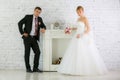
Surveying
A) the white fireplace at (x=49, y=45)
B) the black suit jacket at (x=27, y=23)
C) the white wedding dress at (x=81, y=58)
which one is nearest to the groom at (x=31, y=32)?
the black suit jacket at (x=27, y=23)

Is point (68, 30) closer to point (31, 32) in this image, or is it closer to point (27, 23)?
point (31, 32)

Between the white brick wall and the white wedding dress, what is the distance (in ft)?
3.05

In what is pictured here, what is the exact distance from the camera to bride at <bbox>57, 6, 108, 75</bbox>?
7680mm

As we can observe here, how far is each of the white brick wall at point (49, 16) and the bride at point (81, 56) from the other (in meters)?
0.79

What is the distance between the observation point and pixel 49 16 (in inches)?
350

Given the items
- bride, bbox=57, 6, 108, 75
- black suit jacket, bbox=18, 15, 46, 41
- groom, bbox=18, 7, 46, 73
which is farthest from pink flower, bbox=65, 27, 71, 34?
black suit jacket, bbox=18, 15, 46, 41

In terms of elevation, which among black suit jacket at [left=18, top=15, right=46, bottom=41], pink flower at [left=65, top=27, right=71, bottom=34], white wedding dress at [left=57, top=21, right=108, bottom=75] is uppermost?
black suit jacket at [left=18, top=15, right=46, bottom=41]

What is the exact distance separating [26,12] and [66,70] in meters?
2.10

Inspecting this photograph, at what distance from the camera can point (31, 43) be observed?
334 inches

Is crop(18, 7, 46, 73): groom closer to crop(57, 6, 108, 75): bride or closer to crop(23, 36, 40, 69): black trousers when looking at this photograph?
crop(23, 36, 40, 69): black trousers

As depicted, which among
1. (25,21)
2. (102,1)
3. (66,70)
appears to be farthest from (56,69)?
(102,1)

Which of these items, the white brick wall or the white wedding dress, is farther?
the white brick wall

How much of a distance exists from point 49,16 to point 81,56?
65.5 inches

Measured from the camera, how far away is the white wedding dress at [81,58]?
767cm
